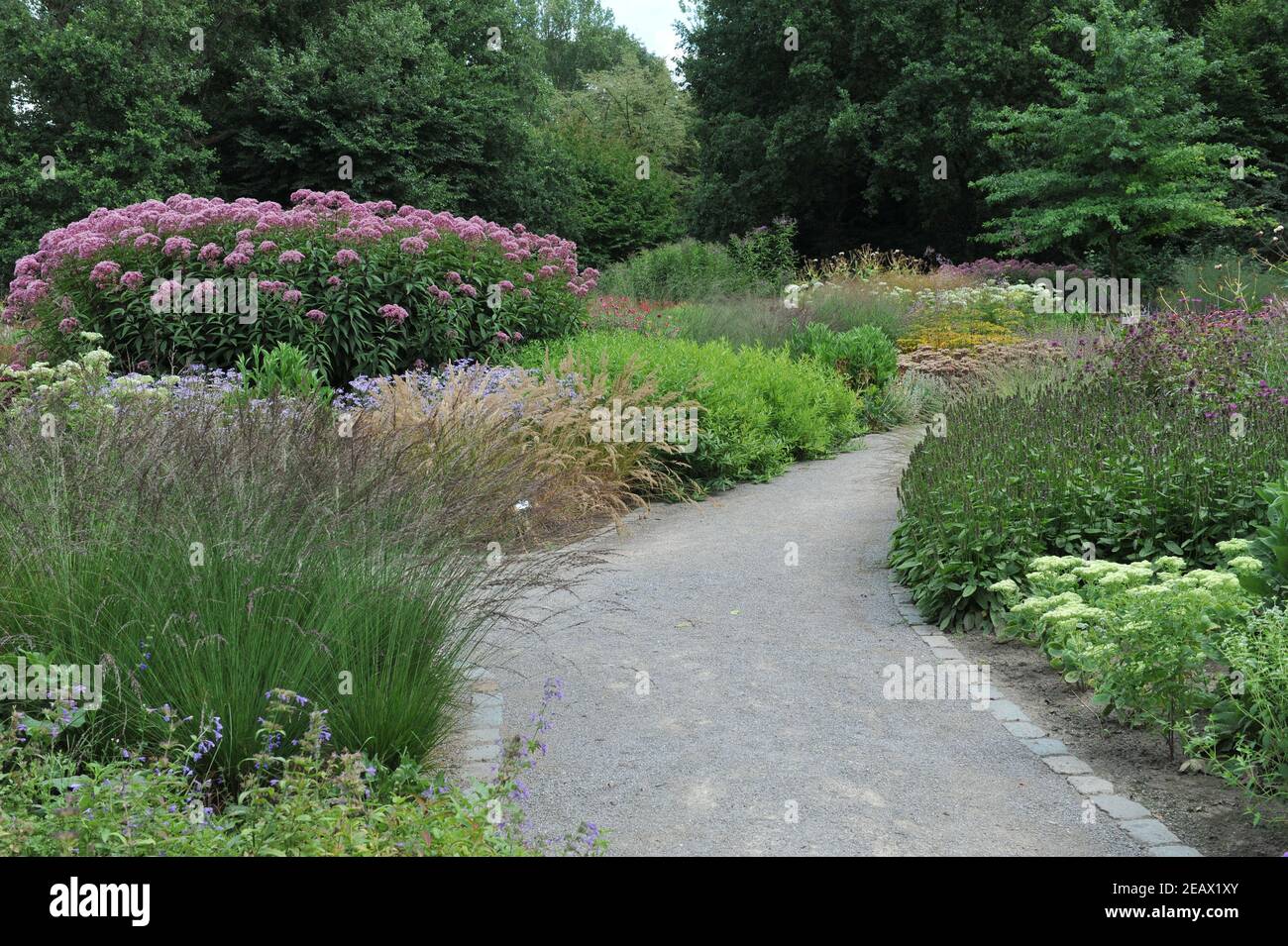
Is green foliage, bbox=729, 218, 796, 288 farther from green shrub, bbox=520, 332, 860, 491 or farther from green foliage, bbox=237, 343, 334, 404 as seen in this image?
green foliage, bbox=237, 343, 334, 404

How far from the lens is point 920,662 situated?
5.27 m

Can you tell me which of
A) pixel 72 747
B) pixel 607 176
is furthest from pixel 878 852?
pixel 607 176

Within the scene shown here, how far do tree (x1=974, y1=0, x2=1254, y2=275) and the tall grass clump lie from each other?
17826 mm

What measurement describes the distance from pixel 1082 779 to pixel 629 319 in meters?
9.66

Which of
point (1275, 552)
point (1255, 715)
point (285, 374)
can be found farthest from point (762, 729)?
point (285, 374)

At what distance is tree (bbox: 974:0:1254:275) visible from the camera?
19.2 m

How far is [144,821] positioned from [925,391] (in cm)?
1136

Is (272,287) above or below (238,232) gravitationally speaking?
below

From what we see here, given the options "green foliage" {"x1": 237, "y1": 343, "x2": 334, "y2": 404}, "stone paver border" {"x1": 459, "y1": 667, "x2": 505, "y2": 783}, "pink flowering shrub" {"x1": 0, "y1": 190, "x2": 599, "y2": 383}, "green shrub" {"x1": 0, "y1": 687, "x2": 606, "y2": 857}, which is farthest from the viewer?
"pink flowering shrub" {"x1": 0, "y1": 190, "x2": 599, "y2": 383}

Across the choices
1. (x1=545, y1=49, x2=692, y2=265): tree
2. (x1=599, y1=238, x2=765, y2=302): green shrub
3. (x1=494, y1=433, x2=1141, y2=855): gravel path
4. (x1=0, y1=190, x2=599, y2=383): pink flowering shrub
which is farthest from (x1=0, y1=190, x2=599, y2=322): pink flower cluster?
(x1=545, y1=49, x2=692, y2=265): tree

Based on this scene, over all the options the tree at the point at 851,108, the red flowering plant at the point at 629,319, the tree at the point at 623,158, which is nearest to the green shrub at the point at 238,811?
the red flowering plant at the point at 629,319

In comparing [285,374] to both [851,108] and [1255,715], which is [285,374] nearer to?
[1255,715]

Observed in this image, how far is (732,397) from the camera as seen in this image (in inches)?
372

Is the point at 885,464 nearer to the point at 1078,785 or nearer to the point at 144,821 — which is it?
the point at 1078,785
